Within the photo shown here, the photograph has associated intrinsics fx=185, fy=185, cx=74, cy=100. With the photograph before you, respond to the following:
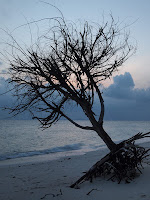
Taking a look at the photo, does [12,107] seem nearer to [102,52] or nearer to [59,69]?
[59,69]

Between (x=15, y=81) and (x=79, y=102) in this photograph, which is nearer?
(x=15, y=81)

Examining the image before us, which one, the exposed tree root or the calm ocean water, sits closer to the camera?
the exposed tree root

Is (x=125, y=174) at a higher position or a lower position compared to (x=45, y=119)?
lower

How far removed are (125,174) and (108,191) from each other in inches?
33.8

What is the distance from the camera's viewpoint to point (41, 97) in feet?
18.1

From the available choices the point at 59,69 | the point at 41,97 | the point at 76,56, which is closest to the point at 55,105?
the point at 41,97

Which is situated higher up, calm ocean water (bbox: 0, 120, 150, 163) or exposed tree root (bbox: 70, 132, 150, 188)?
exposed tree root (bbox: 70, 132, 150, 188)

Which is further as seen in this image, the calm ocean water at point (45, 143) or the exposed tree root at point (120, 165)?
the calm ocean water at point (45, 143)

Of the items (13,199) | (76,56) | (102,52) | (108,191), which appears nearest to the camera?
(108,191)

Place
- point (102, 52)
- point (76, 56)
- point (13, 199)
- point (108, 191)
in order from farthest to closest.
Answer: point (102, 52) → point (76, 56) → point (13, 199) → point (108, 191)

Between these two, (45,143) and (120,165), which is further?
(45,143)

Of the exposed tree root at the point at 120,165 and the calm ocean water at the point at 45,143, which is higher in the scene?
the exposed tree root at the point at 120,165

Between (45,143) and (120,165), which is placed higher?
(120,165)

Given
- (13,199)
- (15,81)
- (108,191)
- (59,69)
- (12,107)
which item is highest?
(59,69)
